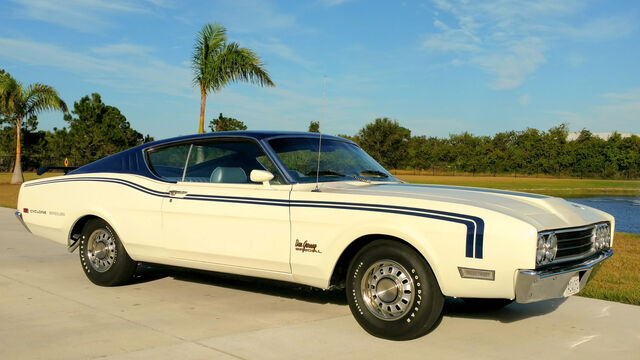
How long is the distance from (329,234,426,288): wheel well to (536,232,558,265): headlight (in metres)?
1.02

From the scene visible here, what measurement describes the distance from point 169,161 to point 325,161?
66.6 inches

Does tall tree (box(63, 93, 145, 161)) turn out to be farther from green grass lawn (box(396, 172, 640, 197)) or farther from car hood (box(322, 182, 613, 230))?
car hood (box(322, 182, 613, 230))

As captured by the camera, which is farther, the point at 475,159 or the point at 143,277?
the point at 475,159

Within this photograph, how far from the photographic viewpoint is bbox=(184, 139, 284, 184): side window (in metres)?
5.73

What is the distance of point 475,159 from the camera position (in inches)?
2776

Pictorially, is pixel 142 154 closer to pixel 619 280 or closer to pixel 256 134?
pixel 256 134

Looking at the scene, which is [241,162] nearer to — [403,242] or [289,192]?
[289,192]

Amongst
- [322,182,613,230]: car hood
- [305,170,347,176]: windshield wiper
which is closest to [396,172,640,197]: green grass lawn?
[305,170,347,176]: windshield wiper

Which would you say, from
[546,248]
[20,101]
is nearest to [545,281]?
[546,248]

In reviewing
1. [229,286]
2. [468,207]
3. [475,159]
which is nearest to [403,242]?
[468,207]

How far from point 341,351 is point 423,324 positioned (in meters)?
0.62

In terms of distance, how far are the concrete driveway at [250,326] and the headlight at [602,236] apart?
2.21 ft

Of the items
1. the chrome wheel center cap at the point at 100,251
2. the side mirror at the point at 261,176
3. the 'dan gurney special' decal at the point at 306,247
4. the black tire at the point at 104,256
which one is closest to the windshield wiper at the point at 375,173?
the side mirror at the point at 261,176

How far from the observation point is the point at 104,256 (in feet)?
21.5
